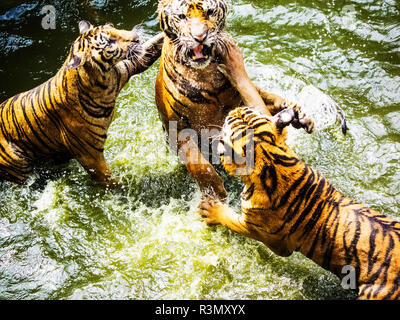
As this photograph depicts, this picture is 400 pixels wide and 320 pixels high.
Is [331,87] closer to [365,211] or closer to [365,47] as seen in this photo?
[365,47]

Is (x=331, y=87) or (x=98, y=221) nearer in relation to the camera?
(x=98, y=221)

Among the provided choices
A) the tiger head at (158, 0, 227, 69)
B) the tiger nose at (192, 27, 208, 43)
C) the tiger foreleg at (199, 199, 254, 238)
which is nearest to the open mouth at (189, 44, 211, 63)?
the tiger head at (158, 0, 227, 69)

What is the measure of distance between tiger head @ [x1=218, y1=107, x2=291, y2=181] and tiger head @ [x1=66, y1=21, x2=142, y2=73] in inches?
41.1

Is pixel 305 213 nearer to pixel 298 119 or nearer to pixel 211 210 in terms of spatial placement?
pixel 298 119

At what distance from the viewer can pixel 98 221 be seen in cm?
337

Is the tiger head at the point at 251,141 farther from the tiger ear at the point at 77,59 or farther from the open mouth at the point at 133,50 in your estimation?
the tiger ear at the point at 77,59

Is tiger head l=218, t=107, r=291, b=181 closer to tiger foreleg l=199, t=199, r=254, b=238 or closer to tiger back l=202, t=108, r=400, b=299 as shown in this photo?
tiger back l=202, t=108, r=400, b=299

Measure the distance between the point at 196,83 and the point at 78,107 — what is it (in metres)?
0.90

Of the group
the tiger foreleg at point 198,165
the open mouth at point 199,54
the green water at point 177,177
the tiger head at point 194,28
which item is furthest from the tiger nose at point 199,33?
the green water at point 177,177

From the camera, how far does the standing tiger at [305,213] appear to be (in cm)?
223

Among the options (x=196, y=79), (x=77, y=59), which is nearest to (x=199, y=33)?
(x=196, y=79)

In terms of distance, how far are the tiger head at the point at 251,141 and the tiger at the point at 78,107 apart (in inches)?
43.2
